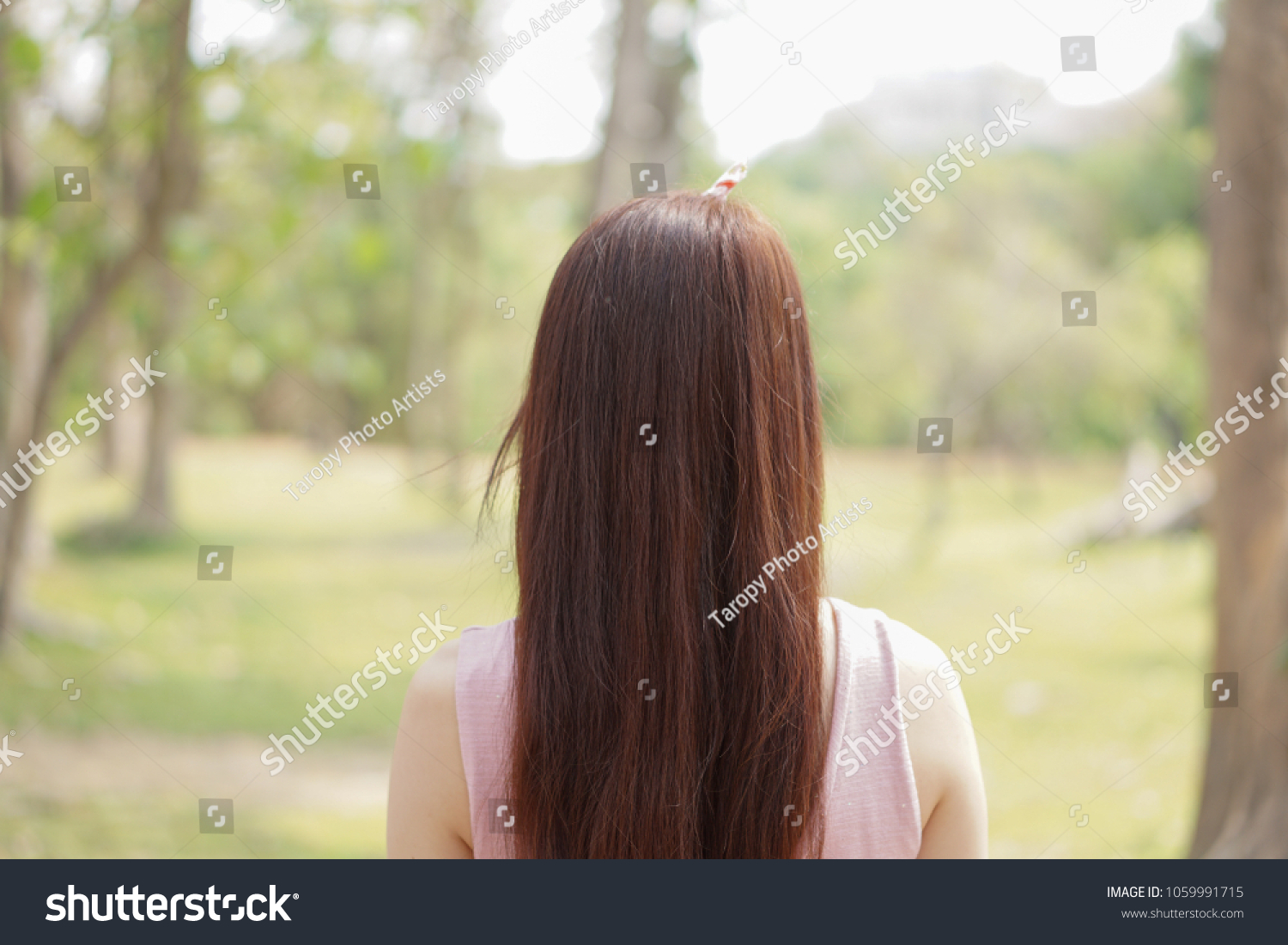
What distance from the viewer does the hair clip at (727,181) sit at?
98cm

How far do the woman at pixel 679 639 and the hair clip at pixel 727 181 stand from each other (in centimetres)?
2

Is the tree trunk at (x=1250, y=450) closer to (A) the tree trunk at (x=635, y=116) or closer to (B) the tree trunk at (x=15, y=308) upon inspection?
(A) the tree trunk at (x=635, y=116)

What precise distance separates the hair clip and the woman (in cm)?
2

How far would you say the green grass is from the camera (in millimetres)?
4289

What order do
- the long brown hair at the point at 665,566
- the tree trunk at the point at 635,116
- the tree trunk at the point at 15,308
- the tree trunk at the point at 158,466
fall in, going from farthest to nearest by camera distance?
1. the tree trunk at the point at 158,466
2. the tree trunk at the point at 15,308
3. the tree trunk at the point at 635,116
4. the long brown hair at the point at 665,566

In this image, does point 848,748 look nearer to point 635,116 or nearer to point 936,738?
point 936,738

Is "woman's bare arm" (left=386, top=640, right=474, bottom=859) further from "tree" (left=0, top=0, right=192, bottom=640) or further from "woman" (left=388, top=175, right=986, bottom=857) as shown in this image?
"tree" (left=0, top=0, right=192, bottom=640)

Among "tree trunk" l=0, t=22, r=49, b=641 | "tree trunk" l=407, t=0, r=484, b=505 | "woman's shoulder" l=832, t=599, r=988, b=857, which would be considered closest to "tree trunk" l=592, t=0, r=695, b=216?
"woman's shoulder" l=832, t=599, r=988, b=857

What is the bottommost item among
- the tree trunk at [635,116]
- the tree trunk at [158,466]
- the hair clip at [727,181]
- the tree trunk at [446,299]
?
the hair clip at [727,181]

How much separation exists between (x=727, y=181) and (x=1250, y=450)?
236cm

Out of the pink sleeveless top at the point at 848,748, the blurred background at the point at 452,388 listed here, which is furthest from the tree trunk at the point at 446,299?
the pink sleeveless top at the point at 848,748

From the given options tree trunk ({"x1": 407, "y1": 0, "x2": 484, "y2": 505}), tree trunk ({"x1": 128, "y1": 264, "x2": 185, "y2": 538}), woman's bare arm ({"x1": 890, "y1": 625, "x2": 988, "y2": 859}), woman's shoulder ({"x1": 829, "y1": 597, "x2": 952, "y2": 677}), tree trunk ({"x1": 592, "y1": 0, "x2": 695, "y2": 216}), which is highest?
tree trunk ({"x1": 407, "y1": 0, "x2": 484, "y2": 505})

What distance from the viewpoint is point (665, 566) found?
92cm

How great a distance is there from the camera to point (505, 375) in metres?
8.20
